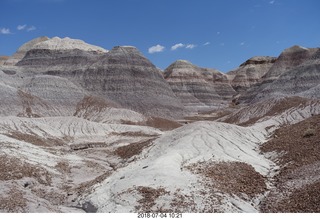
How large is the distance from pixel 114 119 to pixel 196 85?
7783 cm

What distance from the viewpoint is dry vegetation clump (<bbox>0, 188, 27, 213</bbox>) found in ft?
58.0

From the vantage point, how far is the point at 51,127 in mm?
58312

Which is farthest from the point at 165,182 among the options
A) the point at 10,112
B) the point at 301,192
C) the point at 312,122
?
the point at 10,112

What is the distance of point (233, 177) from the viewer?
2089 cm

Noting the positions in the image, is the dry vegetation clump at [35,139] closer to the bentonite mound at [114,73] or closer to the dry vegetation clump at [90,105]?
the dry vegetation clump at [90,105]

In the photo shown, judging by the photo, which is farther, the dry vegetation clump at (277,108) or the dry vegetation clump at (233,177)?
the dry vegetation clump at (277,108)

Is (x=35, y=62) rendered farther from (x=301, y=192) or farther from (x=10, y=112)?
(x=301, y=192)

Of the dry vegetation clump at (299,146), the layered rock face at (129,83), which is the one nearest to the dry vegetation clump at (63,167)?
the dry vegetation clump at (299,146)

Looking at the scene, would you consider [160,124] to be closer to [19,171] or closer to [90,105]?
[90,105]

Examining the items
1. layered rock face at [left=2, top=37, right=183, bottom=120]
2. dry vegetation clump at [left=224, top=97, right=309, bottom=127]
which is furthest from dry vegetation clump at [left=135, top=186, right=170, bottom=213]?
layered rock face at [left=2, top=37, right=183, bottom=120]

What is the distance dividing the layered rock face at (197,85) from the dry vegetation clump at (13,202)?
11830 centimetres

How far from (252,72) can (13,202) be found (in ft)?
526

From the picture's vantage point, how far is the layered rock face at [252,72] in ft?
543

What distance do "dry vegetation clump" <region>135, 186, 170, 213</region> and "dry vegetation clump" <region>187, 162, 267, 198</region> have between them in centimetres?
297
